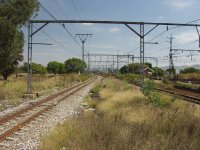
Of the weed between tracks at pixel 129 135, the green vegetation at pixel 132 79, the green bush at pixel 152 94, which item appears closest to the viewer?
the weed between tracks at pixel 129 135

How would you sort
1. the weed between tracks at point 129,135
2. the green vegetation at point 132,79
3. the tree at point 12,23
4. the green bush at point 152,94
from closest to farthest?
the weed between tracks at point 129,135 → the green bush at point 152,94 → the tree at point 12,23 → the green vegetation at point 132,79

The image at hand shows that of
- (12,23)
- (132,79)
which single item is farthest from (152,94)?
(132,79)

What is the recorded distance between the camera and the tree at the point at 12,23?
30055 millimetres

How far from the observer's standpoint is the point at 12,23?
30.7 m

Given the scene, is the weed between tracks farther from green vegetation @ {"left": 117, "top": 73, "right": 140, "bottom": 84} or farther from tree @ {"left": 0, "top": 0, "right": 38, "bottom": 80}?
green vegetation @ {"left": 117, "top": 73, "right": 140, "bottom": 84}

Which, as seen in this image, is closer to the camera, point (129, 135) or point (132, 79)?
point (129, 135)

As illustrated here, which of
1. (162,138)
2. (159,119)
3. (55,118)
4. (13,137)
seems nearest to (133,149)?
(162,138)

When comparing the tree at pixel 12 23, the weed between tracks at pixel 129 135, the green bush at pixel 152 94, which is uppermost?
the tree at pixel 12 23

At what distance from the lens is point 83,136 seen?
30.4ft

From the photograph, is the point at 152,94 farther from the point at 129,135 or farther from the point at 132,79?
the point at 132,79

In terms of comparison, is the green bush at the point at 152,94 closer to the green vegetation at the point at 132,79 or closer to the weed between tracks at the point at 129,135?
the weed between tracks at the point at 129,135

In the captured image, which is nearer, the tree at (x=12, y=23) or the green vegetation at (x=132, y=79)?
the tree at (x=12, y=23)

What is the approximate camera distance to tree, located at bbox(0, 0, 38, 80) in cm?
3005

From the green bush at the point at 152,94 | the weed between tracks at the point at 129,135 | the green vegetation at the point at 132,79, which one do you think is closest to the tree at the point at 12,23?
the green bush at the point at 152,94
